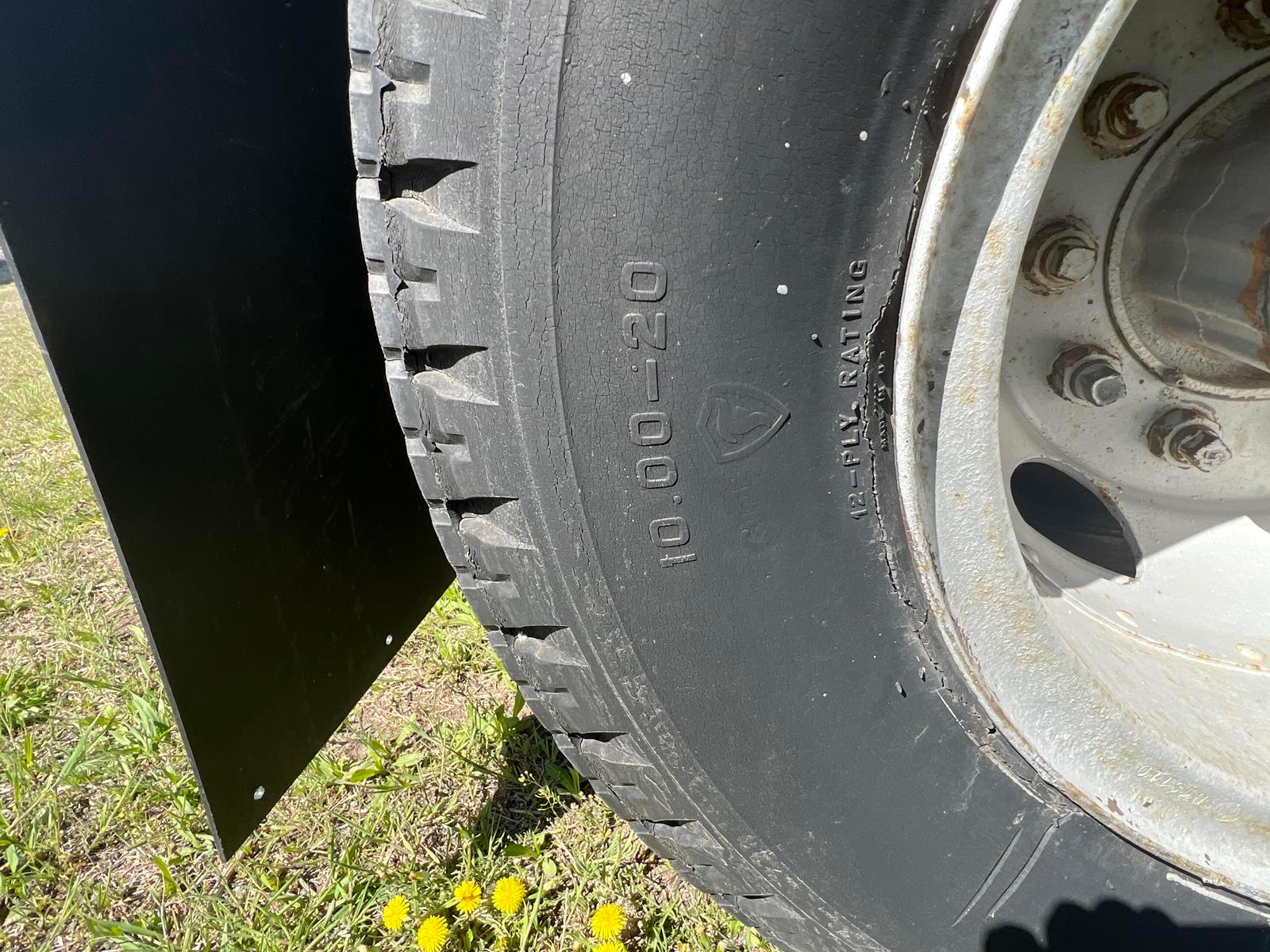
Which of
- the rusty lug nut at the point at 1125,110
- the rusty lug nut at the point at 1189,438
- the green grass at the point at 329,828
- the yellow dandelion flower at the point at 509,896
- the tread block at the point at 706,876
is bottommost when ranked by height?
the green grass at the point at 329,828

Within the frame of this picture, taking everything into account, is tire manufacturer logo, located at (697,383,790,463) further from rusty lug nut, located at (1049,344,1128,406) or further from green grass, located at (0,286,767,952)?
green grass, located at (0,286,767,952)

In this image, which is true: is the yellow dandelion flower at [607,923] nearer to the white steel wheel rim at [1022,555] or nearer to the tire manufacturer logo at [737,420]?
the white steel wheel rim at [1022,555]

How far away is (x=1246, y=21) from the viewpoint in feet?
3.21

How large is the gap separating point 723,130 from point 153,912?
4.54 feet

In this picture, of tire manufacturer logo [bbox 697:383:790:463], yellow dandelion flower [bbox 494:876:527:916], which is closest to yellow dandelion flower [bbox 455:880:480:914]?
yellow dandelion flower [bbox 494:876:527:916]

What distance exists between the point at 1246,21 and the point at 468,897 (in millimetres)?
1540

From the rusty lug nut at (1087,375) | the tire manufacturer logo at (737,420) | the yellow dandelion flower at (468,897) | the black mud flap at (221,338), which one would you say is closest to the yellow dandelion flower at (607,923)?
the yellow dandelion flower at (468,897)

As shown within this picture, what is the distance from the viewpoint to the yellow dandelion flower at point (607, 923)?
1119 millimetres

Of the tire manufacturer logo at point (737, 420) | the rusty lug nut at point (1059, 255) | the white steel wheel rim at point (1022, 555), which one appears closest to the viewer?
the white steel wheel rim at point (1022, 555)

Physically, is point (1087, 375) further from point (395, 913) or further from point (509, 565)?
Result: point (395, 913)

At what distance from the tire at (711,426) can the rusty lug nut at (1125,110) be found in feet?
1.64

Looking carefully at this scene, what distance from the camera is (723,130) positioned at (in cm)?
65

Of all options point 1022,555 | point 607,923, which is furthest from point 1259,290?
point 607,923

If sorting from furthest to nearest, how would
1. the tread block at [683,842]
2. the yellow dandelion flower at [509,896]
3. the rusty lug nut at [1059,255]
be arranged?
the yellow dandelion flower at [509,896] → the rusty lug nut at [1059,255] → the tread block at [683,842]
